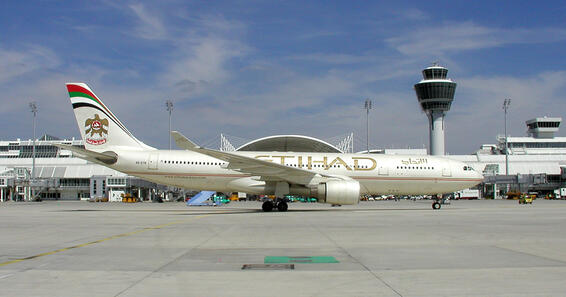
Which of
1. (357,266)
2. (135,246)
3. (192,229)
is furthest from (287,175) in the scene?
(357,266)

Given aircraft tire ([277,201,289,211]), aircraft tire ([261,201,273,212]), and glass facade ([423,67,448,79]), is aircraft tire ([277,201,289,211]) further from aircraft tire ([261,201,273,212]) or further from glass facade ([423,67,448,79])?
glass facade ([423,67,448,79])

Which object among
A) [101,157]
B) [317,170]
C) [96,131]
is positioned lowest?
[317,170]

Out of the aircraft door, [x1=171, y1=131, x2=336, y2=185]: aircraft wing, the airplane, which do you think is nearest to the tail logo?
the airplane

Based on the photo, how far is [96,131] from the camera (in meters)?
27.1

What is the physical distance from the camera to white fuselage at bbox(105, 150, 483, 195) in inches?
1042

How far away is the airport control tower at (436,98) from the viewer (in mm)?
95938

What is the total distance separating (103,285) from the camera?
20.3 feet

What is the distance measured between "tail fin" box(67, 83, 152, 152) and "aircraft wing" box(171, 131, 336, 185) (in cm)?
659

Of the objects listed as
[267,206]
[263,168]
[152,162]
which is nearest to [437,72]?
[267,206]

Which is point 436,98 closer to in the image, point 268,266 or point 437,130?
point 437,130

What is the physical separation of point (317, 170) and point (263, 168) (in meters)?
3.93

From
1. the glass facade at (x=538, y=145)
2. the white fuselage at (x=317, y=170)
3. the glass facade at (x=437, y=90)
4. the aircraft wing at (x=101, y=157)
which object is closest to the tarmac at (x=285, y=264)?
the white fuselage at (x=317, y=170)

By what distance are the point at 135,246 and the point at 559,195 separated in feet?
217

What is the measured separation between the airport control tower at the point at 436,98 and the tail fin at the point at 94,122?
7975 centimetres
